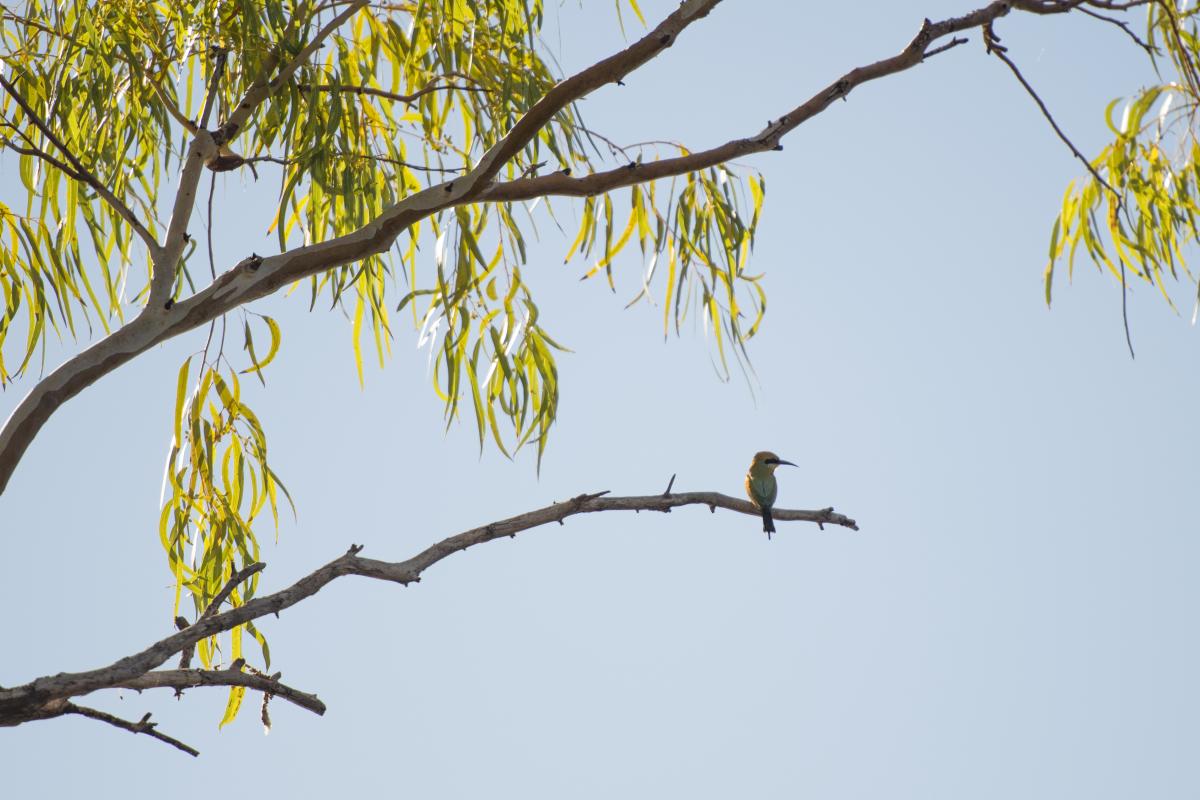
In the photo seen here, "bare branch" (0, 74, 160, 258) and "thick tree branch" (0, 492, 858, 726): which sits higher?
"bare branch" (0, 74, 160, 258)

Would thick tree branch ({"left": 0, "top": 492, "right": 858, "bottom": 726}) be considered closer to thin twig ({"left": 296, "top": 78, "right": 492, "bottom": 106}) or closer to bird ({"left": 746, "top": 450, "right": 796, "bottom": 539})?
thin twig ({"left": 296, "top": 78, "right": 492, "bottom": 106})

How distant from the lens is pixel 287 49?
8.54 ft

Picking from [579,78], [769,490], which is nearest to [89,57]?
[579,78]

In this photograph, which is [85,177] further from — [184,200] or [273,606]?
[273,606]

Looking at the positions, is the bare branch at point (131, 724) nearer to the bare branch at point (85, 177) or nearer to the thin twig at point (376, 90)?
the bare branch at point (85, 177)

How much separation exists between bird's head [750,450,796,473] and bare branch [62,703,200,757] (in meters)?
3.73

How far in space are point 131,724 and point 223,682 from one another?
0.15 meters

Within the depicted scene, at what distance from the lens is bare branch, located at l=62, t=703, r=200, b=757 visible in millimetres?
2051

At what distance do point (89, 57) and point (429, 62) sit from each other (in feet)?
2.74

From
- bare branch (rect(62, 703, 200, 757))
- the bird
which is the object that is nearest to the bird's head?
the bird

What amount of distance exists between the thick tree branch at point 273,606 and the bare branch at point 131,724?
0.09 ft

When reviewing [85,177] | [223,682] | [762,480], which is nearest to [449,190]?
[85,177]

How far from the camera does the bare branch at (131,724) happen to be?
2.05m

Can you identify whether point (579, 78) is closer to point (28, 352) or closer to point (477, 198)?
point (477, 198)
